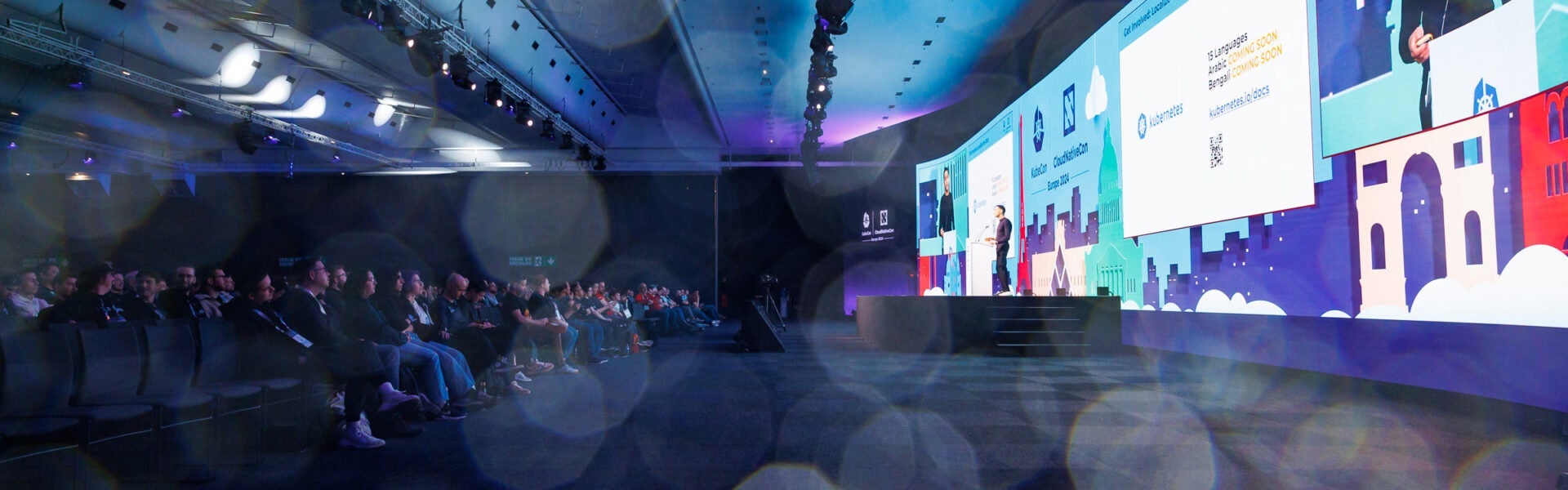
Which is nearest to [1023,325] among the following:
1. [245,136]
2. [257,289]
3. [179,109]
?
[257,289]

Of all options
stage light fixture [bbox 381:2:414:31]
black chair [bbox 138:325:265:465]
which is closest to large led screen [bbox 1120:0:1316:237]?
black chair [bbox 138:325:265:465]

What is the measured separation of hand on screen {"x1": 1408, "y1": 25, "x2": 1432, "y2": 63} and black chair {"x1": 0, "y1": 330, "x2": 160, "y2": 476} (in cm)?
635

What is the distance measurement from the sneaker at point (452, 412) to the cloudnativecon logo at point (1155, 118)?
612cm

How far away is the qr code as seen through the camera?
20.7 ft

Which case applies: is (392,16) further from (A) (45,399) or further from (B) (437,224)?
(B) (437,224)

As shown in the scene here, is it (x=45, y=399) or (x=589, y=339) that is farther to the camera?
(x=589, y=339)

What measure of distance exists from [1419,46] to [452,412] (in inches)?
233

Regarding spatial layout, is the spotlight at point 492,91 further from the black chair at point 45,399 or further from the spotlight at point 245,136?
the black chair at point 45,399

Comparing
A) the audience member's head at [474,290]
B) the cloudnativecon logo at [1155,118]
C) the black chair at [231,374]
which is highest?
the cloudnativecon logo at [1155,118]

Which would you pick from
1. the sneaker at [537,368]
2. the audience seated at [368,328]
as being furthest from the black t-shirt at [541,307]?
the sneaker at [537,368]

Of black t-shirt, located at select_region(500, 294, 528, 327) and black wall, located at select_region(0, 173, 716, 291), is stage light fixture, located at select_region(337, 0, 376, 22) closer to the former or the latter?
black t-shirt, located at select_region(500, 294, 528, 327)

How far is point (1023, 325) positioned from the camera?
345 inches

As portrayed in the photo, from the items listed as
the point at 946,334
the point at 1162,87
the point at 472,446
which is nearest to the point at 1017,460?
the point at 472,446

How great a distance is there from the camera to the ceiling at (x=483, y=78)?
A: 9.49 meters
